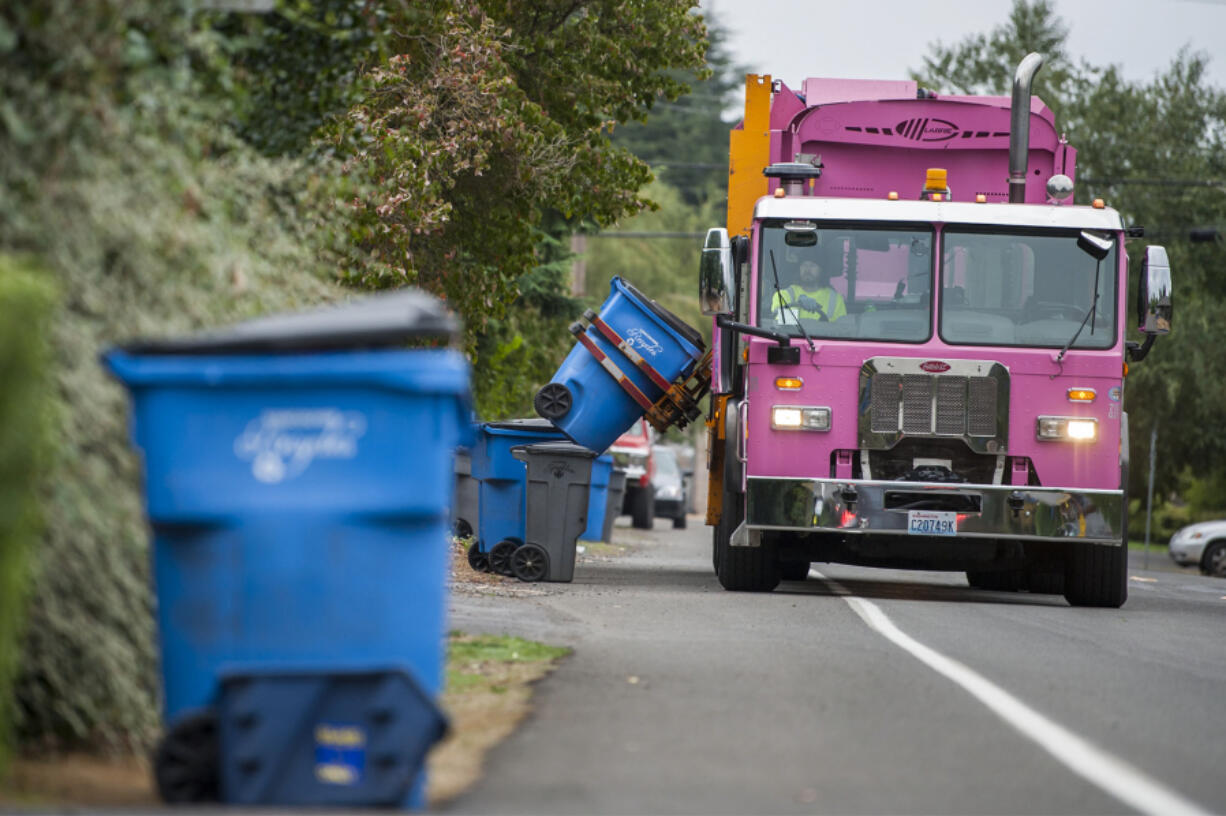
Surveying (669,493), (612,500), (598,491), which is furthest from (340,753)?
(669,493)

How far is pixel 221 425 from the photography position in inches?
185

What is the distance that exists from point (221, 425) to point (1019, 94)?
979 cm

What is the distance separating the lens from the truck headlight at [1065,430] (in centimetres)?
1235

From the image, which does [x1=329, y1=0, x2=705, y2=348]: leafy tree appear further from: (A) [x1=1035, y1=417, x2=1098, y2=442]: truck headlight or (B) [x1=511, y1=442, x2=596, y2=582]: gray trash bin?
(A) [x1=1035, y1=417, x2=1098, y2=442]: truck headlight

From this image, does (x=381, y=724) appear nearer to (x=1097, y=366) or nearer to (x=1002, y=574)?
(x=1097, y=366)

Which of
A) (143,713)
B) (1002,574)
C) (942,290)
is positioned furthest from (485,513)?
(143,713)

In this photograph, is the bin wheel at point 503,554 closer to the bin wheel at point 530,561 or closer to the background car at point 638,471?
the bin wheel at point 530,561

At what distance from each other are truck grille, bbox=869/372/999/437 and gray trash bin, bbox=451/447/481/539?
4.49 m

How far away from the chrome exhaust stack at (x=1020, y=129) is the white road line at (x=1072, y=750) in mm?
5481

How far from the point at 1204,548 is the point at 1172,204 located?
15.0 meters

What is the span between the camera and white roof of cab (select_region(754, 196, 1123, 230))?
12.7 m

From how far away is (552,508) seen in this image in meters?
13.6

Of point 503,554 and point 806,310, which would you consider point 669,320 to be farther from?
point 503,554

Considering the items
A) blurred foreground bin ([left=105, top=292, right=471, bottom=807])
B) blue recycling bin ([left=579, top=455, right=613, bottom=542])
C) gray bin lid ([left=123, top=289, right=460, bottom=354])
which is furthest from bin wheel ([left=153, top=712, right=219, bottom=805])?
blue recycling bin ([left=579, top=455, right=613, bottom=542])
